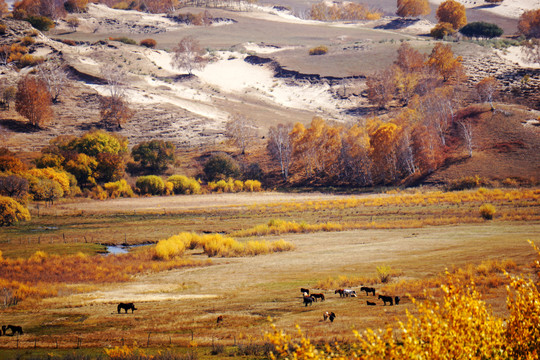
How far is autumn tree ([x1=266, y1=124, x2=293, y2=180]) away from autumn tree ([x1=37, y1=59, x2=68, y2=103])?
6655cm

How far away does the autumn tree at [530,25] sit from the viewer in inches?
6521

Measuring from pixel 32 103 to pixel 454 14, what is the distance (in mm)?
162216

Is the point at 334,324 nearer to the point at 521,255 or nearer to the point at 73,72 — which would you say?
the point at 521,255

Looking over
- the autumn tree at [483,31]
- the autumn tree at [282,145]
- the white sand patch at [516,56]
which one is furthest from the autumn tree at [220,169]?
the autumn tree at [483,31]

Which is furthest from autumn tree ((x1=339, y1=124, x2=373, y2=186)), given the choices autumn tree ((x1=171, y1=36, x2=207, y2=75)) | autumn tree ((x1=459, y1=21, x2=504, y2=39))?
autumn tree ((x1=459, y1=21, x2=504, y2=39))

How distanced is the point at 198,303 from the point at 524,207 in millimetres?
39425

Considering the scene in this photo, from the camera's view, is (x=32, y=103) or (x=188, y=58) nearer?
(x=32, y=103)

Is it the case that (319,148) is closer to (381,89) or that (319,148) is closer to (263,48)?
(381,89)

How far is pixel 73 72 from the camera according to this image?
142 meters

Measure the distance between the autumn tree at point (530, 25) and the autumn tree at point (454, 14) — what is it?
2218 cm

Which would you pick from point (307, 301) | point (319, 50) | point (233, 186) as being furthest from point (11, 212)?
point (319, 50)

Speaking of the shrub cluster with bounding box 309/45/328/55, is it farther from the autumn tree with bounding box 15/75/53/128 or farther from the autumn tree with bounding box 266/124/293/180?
the autumn tree with bounding box 15/75/53/128

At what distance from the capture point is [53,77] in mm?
129250

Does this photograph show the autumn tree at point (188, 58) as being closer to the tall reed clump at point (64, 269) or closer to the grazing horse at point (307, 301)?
the tall reed clump at point (64, 269)
